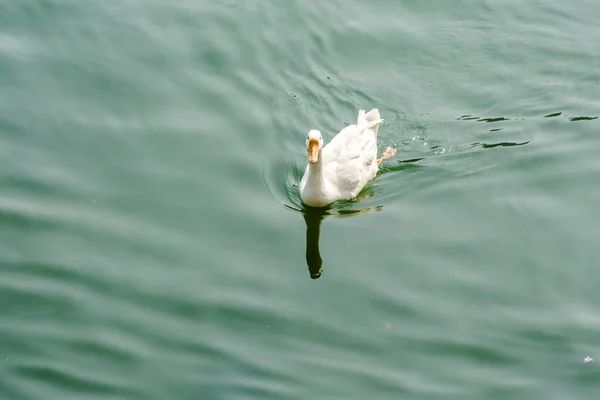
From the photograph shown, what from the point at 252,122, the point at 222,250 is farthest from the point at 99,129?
the point at 222,250

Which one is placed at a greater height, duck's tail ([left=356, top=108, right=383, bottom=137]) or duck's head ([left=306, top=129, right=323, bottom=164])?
duck's tail ([left=356, top=108, right=383, bottom=137])

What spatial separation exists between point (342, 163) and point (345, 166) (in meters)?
0.09

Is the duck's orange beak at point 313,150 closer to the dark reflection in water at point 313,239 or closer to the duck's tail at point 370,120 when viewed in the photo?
the dark reflection in water at point 313,239

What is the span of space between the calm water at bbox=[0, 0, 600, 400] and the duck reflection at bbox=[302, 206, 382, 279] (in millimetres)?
44

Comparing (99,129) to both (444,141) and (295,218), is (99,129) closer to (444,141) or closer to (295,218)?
(295,218)

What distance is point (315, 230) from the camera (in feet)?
32.8

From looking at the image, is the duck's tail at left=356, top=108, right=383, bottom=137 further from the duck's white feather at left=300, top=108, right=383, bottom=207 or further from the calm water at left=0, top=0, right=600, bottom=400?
the calm water at left=0, top=0, right=600, bottom=400

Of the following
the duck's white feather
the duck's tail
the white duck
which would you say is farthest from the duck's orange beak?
the duck's tail

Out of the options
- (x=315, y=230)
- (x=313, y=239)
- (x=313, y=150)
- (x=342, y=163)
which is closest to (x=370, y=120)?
(x=342, y=163)

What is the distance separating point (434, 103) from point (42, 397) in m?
7.05

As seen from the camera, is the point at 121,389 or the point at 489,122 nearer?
the point at 121,389

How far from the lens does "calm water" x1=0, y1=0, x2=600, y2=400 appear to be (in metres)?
8.05

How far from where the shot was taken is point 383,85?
Result: 1266 centimetres

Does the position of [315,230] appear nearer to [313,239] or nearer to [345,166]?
[313,239]
